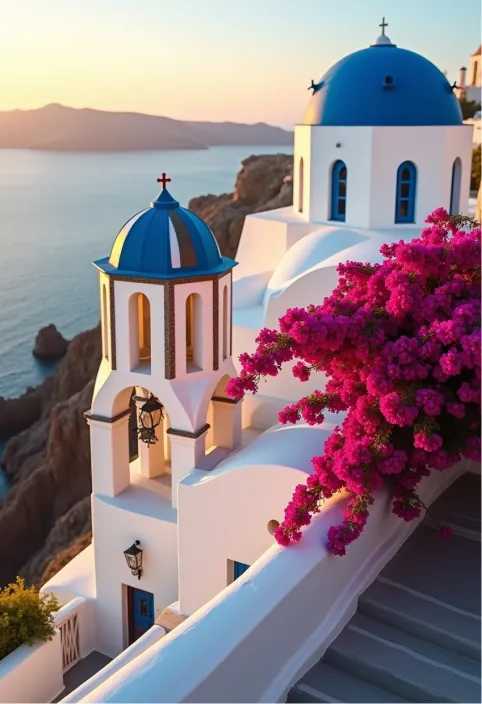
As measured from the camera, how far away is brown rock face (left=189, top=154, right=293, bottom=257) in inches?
1209

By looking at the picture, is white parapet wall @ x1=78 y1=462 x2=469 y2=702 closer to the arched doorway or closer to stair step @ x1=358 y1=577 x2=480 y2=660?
stair step @ x1=358 y1=577 x2=480 y2=660

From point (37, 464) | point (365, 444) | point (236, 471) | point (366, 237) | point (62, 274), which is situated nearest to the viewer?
point (365, 444)

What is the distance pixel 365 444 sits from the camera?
465cm

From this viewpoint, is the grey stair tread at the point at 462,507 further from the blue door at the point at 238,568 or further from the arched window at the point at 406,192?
the arched window at the point at 406,192

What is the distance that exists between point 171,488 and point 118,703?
5.24 meters

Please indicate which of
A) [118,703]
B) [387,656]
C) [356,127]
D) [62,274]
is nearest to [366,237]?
[356,127]

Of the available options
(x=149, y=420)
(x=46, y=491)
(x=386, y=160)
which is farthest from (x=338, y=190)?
(x=46, y=491)

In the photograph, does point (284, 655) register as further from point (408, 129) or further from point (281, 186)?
point (281, 186)

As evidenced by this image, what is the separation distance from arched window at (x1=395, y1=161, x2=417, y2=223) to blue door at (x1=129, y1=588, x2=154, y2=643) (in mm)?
6715

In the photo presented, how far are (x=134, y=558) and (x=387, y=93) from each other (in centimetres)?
779

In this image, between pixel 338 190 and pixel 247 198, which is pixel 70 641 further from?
pixel 247 198

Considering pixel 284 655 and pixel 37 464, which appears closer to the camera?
pixel 284 655

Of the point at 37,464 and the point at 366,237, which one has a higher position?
the point at 366,237

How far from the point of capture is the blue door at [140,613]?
8344 mm
